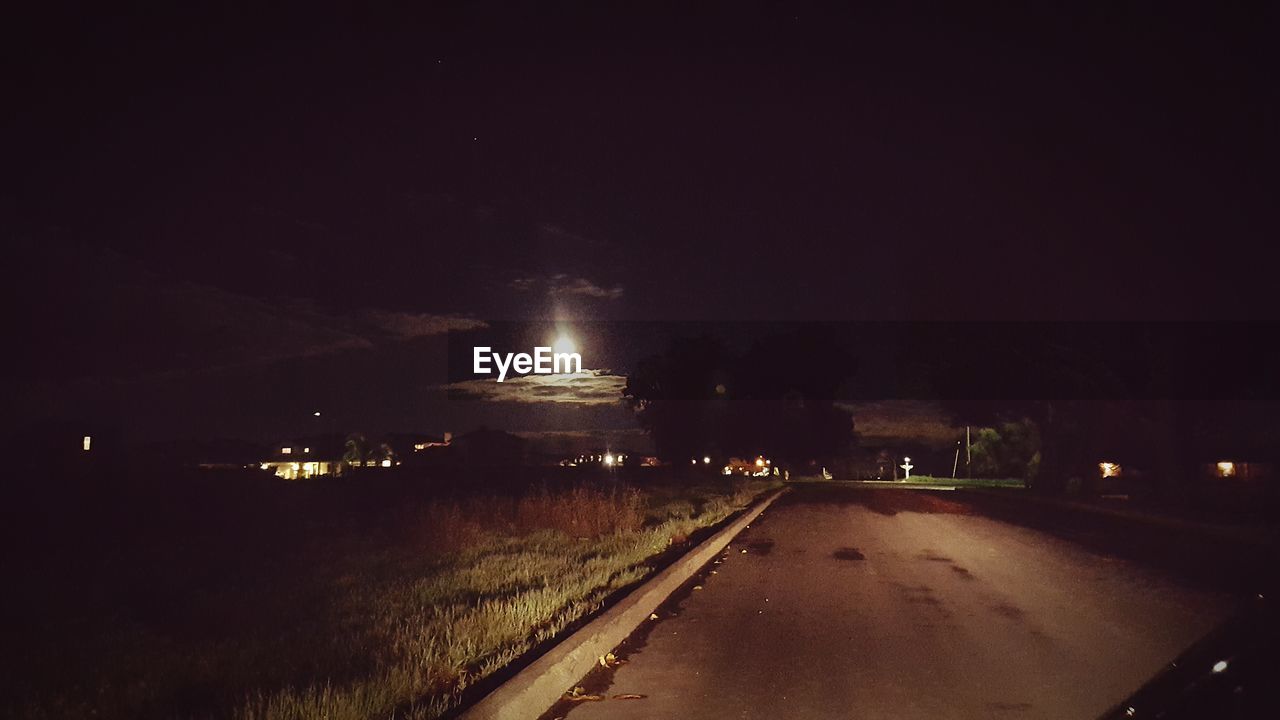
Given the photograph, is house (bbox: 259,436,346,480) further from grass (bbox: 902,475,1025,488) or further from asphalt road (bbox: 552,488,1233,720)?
asphalt road (bbox: 552,488,1233,720)

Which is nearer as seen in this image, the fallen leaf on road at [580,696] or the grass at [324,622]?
the grass at [324,622]

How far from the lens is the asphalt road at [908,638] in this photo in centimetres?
620

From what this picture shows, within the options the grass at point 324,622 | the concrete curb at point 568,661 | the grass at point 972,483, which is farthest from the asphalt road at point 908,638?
the grass at point 972,483

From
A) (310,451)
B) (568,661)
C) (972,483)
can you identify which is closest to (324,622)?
(568,661)

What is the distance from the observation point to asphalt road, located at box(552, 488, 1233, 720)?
6.20m

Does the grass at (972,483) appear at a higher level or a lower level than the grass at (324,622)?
lower

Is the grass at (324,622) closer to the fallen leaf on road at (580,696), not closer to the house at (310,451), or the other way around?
the fallen leaf on road at (580,696)

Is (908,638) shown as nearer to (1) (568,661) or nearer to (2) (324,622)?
(1) (568,661)

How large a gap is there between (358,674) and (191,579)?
23.1 ft

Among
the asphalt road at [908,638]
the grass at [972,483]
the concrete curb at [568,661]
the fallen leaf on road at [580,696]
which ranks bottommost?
the grass at [972,483]

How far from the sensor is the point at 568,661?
22.3 feet

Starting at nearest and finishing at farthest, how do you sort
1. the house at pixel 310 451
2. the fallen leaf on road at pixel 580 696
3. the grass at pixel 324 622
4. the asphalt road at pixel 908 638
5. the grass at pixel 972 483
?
the grass at pixel 324 622, the asphalt road at pixel 908 638, the fallen leaf on road at pixel 580 696, the grass at pixel 972 483, the house at pixel 310 451

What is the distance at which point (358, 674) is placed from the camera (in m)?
6.36

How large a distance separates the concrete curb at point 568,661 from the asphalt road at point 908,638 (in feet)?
0.66
